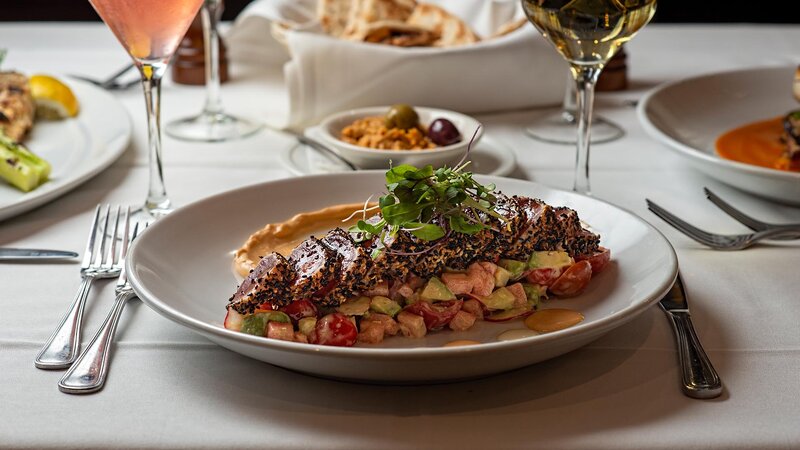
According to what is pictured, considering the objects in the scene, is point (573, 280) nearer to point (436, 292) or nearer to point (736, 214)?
point (436, 292)

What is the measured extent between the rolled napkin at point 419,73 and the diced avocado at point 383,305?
136 cm

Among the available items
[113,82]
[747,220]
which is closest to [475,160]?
[747,220]

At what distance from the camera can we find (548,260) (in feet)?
4.46

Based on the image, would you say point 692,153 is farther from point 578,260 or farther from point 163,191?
point 163,191

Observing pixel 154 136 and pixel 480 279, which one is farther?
pixel 154 136

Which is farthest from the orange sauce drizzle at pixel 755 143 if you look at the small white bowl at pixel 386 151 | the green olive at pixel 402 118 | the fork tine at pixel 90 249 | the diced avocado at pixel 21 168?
the diced avocado at pixel 21 168

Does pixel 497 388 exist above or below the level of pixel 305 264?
below

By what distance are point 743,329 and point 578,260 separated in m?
0.27

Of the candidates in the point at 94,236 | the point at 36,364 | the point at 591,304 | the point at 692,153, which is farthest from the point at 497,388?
the point at 692,153

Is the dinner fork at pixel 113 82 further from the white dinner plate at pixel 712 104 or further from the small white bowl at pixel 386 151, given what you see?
the white dinner plate at pixel 712 104

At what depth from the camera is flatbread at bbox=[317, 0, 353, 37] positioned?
9.59 feet

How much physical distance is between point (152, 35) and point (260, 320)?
777 mm

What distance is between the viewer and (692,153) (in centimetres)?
200

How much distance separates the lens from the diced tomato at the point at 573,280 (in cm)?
138
